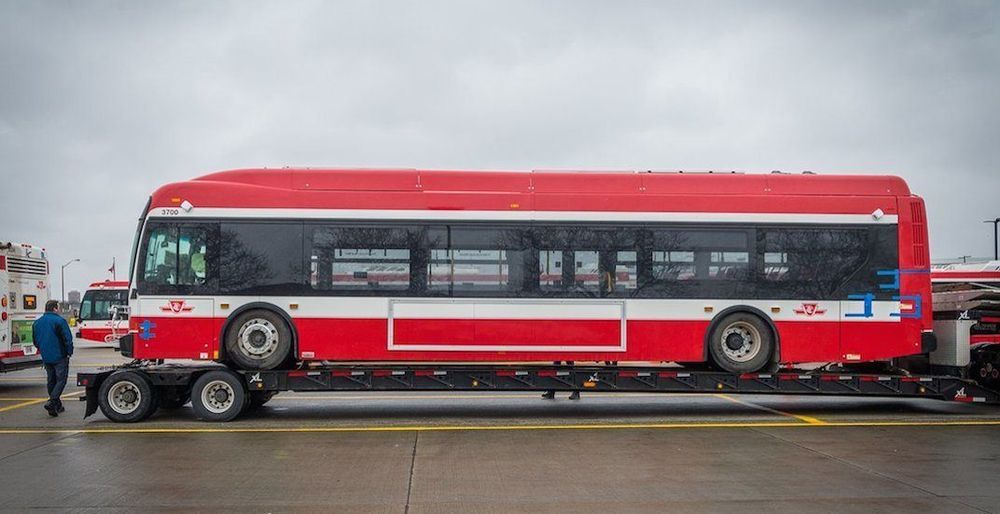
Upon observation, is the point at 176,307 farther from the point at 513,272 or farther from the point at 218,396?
the point at 513,272

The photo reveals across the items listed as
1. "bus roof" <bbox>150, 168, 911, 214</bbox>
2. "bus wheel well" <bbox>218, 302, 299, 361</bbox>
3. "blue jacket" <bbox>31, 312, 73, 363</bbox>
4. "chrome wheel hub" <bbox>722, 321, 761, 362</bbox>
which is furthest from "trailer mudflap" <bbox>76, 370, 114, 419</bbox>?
"chrome wheel hub" <bbox>722, 321, 761, 362</bbox>

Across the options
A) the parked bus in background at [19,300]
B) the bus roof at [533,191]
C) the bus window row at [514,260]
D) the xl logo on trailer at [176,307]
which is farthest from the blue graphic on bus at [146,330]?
the parked bus in background at [19,300]

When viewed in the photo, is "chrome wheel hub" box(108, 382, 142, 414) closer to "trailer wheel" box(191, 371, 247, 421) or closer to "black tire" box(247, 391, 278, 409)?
"trailer wheel" box(191, 371, 247, 421)

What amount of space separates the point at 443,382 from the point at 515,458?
299 centimetres

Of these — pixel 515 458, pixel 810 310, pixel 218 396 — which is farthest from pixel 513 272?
pixel 218 396

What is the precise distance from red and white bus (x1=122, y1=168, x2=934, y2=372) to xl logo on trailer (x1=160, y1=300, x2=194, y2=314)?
0.02 metres

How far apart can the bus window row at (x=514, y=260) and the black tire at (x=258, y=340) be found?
380 mm

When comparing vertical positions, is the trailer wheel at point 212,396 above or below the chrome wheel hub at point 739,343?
below

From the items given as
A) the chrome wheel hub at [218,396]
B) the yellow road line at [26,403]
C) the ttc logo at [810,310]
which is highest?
the ttc logo at [810,310]

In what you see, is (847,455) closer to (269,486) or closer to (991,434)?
(991,434)

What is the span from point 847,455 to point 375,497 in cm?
533

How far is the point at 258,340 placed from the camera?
1139 cm

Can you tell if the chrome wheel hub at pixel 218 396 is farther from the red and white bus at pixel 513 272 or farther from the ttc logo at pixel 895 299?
the ttc logo at pixel 895 299

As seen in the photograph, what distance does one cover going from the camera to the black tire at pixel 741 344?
11.6m
